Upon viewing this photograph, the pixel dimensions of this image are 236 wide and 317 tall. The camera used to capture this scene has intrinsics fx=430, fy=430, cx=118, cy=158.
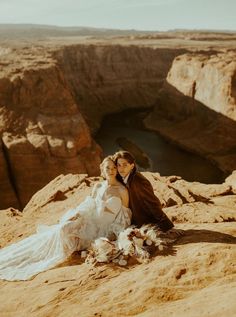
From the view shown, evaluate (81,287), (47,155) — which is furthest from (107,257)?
(47,155)

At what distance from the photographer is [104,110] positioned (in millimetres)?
44281

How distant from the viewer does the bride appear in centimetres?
636

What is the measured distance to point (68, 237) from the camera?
20.8 feet

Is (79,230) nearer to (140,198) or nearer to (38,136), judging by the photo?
(140,198)

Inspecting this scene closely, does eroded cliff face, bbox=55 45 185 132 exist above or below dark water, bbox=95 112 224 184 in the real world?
above

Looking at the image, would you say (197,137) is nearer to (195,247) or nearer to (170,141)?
(170,141)

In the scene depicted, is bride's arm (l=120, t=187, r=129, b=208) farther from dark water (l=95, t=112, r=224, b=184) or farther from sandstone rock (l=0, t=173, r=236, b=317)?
dark water (l=95, t=112, r=224, b=184)

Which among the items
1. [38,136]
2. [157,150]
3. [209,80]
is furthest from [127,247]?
[209,80]

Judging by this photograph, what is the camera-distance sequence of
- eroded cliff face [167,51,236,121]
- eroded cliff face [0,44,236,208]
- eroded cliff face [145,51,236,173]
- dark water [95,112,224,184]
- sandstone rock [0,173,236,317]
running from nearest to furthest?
sandstone rock [0,173,236,317], eroded cliff face [0,44,236,208], dark water [95,112,224,184], eroded cliff face [145,51,236,173], eroded cliff face [167,51,236,121]

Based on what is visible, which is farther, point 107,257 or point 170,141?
point 170,141

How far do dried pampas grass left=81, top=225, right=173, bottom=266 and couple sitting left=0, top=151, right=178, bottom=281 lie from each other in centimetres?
30

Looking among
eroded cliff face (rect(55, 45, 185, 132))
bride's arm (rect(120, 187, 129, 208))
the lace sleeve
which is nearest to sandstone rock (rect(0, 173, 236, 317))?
the lace sleeve

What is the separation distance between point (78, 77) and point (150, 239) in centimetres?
4080

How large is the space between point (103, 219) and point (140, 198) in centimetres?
65
